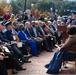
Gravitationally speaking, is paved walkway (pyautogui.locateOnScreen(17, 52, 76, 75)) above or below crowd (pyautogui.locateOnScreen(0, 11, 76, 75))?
below

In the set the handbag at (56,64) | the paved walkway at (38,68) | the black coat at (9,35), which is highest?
the black coat at (9,35)

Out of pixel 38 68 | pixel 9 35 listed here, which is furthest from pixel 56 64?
pixel 9 35

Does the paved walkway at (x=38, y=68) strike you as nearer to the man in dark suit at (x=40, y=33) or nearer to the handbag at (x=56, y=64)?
the handbag at (x=56, y=64)

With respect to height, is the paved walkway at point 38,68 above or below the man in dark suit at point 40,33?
below

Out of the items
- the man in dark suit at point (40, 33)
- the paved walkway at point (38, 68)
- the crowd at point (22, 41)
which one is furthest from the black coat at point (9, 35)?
the man in dark suit at point (40, 33)

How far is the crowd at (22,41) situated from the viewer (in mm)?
6898

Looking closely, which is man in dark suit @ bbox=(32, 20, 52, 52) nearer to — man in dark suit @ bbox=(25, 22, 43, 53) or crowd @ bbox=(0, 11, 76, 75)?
crowd @ bbox=(0, 11, 76, 75)

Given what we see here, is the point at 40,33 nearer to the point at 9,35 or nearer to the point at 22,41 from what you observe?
the point at 22,41

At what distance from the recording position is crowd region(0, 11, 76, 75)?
690cm


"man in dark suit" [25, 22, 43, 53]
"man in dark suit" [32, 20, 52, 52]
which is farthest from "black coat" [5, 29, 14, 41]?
"man in dark suit" [32, 20, 52, 52]

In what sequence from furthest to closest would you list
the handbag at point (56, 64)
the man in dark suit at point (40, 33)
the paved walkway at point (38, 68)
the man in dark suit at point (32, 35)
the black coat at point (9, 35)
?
the man in dark suit at point (40, 33), the man in dark suit at point (32, 35), the black coat at point (9, 35), the paved walkway at point (38, 68), the handbag at point (56, 64)

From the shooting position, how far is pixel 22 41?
9.87 meters

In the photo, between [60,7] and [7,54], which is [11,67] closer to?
[7,54]

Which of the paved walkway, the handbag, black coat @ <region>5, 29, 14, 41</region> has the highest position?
black coat @ <region>5, 29, 14, 41</region>
